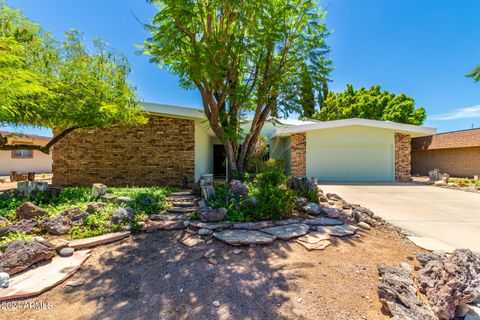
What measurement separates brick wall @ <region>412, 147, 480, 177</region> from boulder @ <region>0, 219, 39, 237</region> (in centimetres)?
2148

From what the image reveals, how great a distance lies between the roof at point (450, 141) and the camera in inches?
525

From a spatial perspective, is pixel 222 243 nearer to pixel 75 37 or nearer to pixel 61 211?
pixel 61 211

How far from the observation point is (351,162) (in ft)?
38.2

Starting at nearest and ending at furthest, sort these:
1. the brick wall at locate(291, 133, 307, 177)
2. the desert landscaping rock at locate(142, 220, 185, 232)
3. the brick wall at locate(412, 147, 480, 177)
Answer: the desert landscaping rock at locate(142, 220, 185, 232) → the brick wall at locate(291, 133, 307, 177) → the brick wall at locate(412, 147, 480, 177)

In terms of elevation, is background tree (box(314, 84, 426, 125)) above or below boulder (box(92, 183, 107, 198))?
above

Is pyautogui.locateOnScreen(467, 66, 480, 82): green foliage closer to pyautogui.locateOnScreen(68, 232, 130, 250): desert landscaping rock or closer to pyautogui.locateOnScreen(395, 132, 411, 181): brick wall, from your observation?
pyautogui.locateOnScreen(395, 132, 411, 181): brick wall

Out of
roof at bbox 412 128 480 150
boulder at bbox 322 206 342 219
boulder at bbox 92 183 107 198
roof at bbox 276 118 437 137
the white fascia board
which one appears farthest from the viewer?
roof at bbox 412 128 480 150

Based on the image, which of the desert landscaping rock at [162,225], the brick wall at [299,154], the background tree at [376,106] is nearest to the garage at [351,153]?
the brick wall at [299,154]

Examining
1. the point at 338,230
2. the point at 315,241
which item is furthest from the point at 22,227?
the point at 338,230

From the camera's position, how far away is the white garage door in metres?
11.6

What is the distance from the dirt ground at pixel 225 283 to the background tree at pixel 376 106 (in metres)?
19.8

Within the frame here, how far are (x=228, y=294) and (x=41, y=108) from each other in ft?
20.5

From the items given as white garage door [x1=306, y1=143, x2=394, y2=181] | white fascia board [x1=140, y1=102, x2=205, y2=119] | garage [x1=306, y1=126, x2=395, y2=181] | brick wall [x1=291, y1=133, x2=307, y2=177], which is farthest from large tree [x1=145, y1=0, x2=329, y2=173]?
white garage door [x1=306, y1=143, x2=394, y2=181]

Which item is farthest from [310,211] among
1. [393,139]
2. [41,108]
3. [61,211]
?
[393,139]
